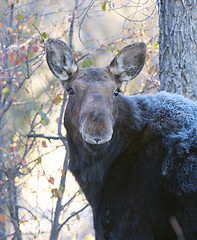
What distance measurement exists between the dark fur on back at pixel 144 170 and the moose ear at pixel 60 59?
2.44 feet

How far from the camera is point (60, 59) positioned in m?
5.04

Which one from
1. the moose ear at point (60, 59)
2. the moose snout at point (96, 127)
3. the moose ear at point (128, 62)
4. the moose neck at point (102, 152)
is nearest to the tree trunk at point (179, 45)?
the moose ear at point (128, 62)

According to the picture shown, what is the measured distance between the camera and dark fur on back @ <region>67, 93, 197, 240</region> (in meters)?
4.19

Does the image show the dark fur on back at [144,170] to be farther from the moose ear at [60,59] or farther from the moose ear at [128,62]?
the moose ear at [60,59]

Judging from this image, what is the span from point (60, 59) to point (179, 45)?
1916mm

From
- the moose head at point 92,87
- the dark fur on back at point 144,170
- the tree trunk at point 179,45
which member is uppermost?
the tree trunk at point 179,45

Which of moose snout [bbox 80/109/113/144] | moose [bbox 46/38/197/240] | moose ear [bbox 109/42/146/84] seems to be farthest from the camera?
moose ear [bbox 109/42/146/84]

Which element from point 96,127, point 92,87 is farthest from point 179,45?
point 96,127

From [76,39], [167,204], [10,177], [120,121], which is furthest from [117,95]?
[76,39]

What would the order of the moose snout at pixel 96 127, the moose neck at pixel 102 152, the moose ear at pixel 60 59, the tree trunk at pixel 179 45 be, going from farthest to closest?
the tree trunk at pixel 179 45
the moose ear at pixel 60 59
the moose neck at pixel 102 152
the moose snout at pixel 96 127

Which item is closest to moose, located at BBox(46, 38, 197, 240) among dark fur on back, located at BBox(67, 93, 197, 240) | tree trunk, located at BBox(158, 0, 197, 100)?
dark fur on back, located at BBox(67, 93, 197, 240)

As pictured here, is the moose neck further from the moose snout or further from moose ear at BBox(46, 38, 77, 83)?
moose ear at BBox(46, 38, 77, 83)

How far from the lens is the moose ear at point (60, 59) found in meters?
4.94

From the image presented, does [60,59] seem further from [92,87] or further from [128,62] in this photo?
[128,62]
